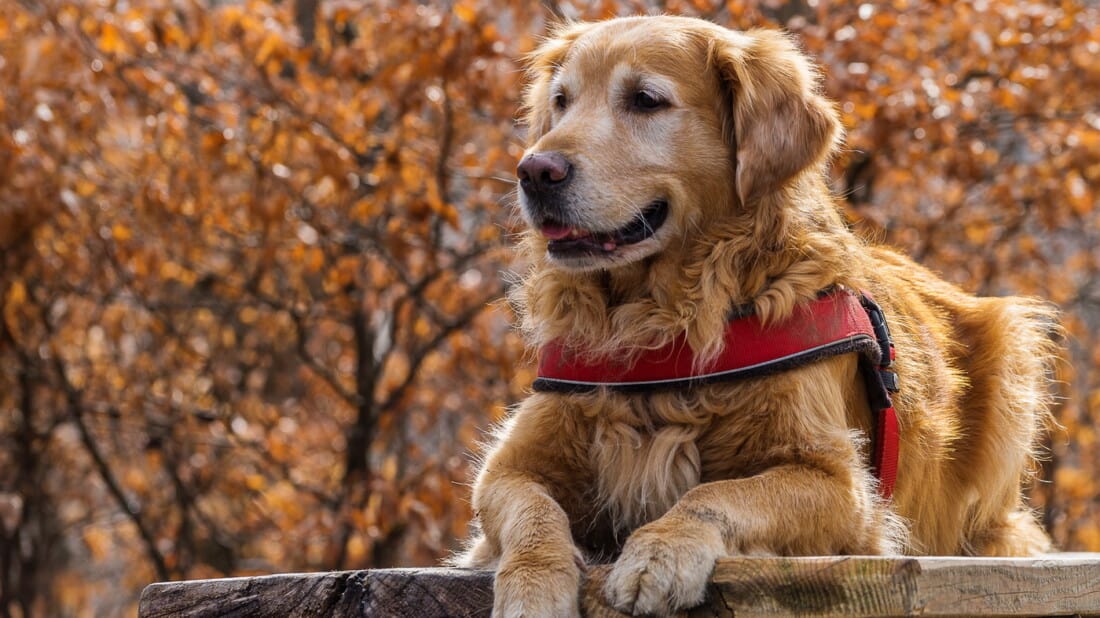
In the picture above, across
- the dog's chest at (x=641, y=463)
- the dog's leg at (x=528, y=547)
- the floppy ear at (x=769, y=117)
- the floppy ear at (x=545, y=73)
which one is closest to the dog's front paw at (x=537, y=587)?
the dog's leg at (x=528, y=547)

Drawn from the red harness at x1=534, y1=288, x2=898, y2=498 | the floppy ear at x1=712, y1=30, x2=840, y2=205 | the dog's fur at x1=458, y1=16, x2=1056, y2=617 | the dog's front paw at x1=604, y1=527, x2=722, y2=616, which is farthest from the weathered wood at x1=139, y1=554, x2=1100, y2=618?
the floppy ear at x1=712, y1=30, x2=840, y2=205

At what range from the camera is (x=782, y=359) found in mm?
A: 3062

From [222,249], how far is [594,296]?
171 inches

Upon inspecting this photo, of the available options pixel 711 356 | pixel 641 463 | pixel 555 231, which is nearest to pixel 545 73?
pixel 555 231

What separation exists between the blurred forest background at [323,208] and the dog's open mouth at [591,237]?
1985mm

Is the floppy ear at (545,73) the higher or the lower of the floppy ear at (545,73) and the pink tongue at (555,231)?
the higher

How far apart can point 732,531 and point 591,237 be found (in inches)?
36.1

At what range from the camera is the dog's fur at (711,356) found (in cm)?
298

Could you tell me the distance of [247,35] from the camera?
20.6ft

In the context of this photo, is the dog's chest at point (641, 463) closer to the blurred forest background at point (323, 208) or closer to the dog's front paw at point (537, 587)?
the dog's front paw at point (537, 587)

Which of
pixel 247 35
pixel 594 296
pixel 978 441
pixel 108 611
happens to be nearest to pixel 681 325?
pixel 594 296

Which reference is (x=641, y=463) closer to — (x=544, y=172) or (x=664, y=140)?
(x=544, y=172)

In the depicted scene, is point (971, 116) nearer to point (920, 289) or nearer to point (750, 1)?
point (750, 1)

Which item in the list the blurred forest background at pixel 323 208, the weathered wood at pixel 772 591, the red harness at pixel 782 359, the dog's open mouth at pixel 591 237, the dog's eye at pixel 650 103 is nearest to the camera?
the weathered wood at pixel 772 591
